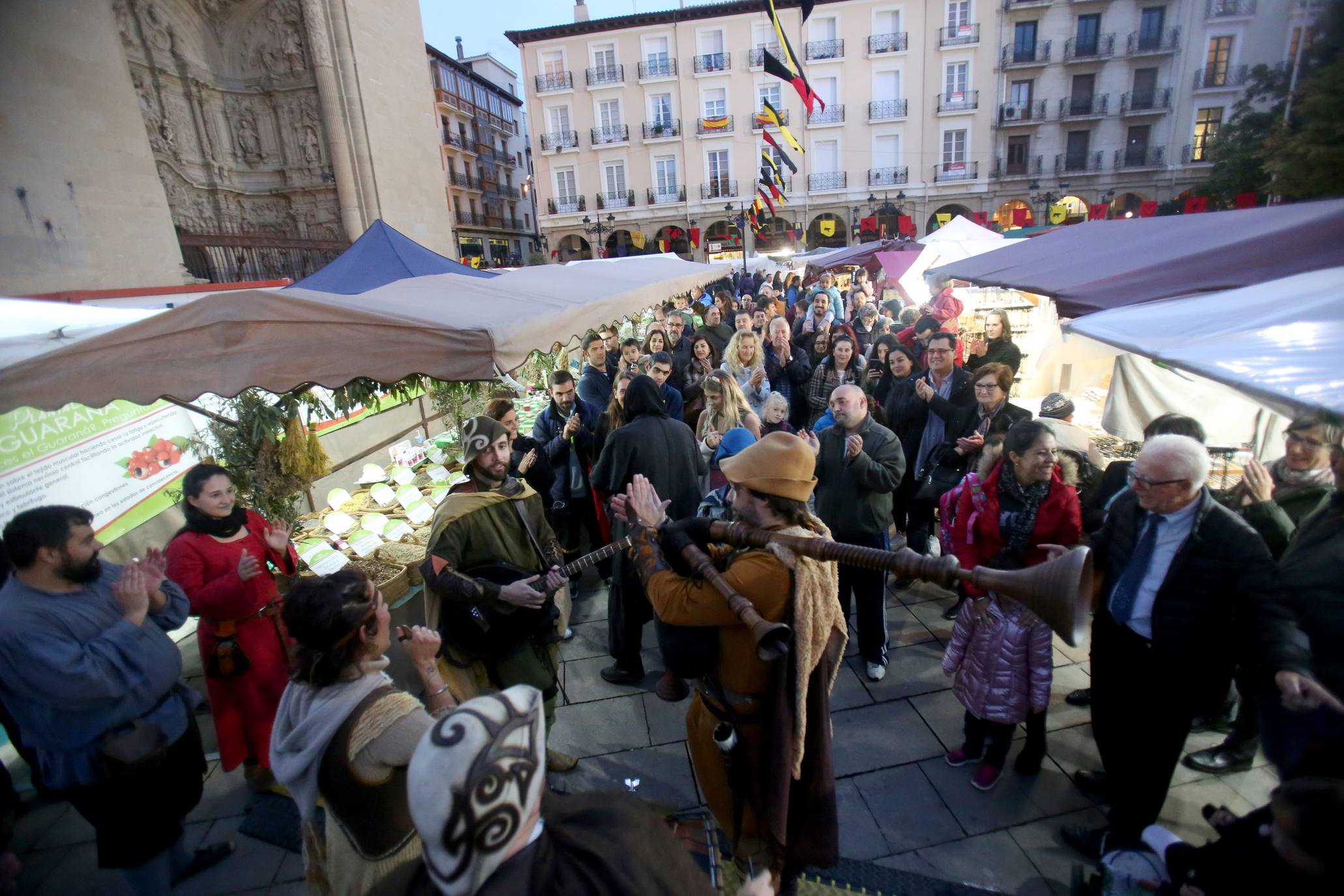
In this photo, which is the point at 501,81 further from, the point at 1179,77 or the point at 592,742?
the point at 592,742

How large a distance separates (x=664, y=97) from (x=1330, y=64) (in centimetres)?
2595

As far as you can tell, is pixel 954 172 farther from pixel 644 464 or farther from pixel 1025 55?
pixel 644 464

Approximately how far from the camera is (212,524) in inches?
110

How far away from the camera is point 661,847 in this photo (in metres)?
1.15

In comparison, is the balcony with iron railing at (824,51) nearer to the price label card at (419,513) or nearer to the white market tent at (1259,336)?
the price label card at (419,513)

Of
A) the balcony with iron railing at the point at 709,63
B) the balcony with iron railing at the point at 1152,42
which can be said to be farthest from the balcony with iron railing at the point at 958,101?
the balcony with iron railing at the point at 709,63

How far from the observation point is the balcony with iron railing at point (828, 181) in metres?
32.2

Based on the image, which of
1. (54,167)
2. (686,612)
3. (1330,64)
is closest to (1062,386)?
(686,612)

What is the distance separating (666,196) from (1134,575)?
34.8 metres

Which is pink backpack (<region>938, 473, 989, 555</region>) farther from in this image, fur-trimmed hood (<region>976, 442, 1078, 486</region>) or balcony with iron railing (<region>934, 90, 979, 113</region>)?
balcony with iron railing (<region>934, 90, 979, 113</region>)

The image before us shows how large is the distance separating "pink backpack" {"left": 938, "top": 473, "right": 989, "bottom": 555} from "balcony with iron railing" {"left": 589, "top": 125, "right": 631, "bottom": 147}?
113ft

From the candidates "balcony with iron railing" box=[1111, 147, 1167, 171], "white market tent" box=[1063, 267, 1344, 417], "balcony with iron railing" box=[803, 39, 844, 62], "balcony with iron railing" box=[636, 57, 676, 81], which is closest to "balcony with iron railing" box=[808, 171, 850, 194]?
"balcony with iron railing" box=[803, 39, 844, 62]

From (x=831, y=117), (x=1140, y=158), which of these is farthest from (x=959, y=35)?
(x=1140, y=158)

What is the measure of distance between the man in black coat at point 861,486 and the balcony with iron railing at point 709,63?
34.5 meters
